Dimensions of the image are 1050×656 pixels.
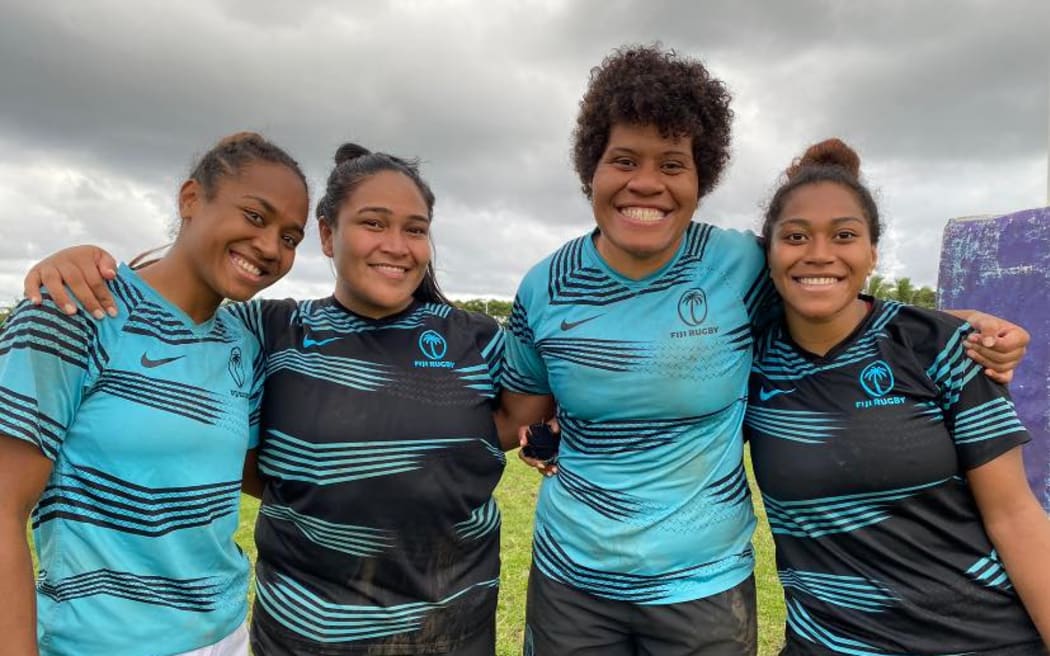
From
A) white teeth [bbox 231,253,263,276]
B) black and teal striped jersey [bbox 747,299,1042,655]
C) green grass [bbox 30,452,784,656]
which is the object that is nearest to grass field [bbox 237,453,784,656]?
green grass [bbox 30,452,784,656]

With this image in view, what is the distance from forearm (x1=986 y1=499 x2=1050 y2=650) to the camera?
2.07 metres

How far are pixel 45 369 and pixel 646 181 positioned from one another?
180cm

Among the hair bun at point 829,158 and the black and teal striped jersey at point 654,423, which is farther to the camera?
the hair bun at point 829,158

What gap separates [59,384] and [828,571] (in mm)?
2207

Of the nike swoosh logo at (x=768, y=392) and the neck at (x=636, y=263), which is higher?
the neck at (x=636, y=263)

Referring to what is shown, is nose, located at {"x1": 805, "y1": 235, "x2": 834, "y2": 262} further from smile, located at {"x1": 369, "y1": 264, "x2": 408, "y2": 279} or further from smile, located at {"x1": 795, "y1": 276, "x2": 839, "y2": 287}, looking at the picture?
smile, located at {"x1": 369, "y1": 264, "x2": 408, "y2": 279}

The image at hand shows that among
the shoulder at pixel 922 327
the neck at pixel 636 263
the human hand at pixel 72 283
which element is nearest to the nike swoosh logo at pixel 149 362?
the human hand at pixel 72 283

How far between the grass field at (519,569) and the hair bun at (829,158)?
317cm

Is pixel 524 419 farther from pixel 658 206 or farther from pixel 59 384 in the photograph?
pixel 59 384

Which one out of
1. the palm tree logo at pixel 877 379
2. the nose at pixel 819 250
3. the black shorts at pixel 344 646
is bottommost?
the black shorts at pixel 344 646

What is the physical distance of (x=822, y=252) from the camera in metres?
2.29

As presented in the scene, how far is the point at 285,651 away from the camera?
2334 millimetres

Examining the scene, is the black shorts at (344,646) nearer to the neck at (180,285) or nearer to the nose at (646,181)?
the neck at (180,285)

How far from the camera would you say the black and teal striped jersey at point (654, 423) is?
2.29m
